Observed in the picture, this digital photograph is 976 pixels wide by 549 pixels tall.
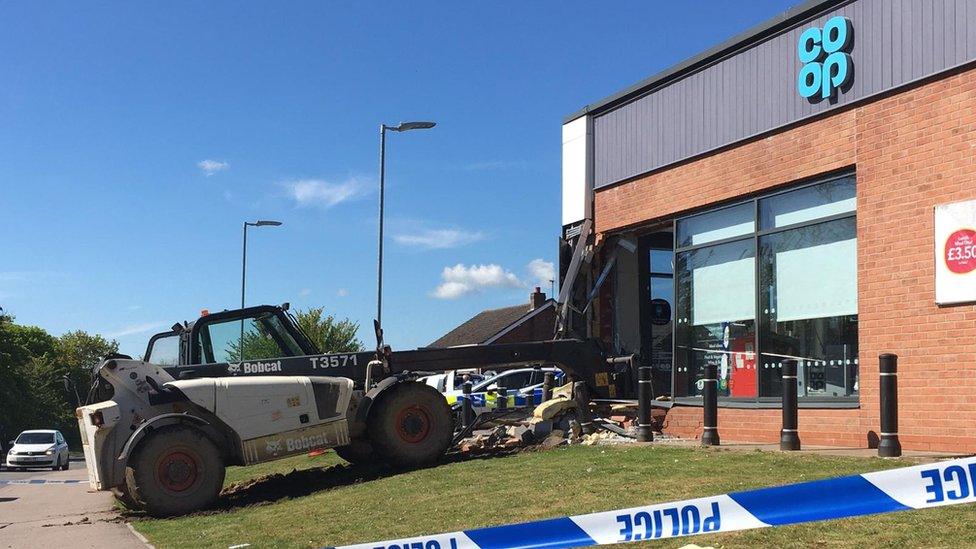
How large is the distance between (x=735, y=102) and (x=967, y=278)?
195 inches

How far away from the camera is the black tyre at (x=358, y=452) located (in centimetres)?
1587

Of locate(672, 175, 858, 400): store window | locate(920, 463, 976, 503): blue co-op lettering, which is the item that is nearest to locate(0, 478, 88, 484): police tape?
locate(672, 175, 858, 400): store window

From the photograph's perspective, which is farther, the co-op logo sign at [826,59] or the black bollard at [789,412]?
the co-op logo sign at [826,59]

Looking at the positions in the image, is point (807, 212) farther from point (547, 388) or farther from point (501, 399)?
point (501, 399)

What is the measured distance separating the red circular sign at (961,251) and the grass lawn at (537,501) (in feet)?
9.00

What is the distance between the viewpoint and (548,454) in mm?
14312

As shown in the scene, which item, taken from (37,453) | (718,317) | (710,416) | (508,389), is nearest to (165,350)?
(710,416)

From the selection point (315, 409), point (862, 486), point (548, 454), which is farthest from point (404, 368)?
point (862, 486)

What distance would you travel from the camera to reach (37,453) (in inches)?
1292

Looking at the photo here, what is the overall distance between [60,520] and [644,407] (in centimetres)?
843

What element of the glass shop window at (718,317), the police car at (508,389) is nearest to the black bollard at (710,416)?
the glass shop window at (718,317)

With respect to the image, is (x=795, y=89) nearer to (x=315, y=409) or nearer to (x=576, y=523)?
(x=315, y=409)

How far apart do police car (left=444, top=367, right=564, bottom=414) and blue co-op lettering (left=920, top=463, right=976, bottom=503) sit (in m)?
18.8

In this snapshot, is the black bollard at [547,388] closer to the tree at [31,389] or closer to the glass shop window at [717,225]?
the glass shop window at [717,225]
